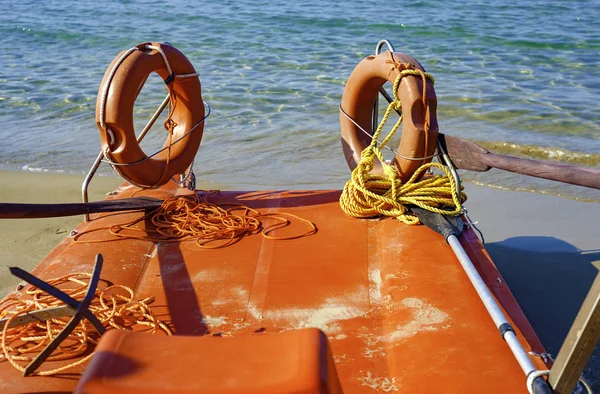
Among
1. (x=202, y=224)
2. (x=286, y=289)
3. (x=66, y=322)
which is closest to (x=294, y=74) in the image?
(x=202, y=224)

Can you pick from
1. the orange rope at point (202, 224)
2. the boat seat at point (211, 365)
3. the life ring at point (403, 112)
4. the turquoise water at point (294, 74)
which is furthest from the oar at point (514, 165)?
the turquoise water at point (294, 74)

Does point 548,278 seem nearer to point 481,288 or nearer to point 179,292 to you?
point 481,288

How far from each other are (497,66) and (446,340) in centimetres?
755

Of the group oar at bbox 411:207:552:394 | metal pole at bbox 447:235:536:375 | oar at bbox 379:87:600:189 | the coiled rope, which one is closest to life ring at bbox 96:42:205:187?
the coiled rope

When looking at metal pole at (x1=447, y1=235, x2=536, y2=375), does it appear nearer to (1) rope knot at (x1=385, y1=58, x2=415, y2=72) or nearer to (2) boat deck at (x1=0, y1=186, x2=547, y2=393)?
(2) boat deck at (x1=0, y1=186, x2=547, y2=393)

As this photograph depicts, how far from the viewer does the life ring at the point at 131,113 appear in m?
3.46

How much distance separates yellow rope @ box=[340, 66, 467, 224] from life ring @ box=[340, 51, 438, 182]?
0.05 m

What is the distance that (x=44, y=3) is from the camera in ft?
46.7

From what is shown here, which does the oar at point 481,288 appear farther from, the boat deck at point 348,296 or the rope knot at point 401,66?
the rope knot at point 401,66

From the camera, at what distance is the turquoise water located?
642cm

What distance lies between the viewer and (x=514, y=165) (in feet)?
9.99

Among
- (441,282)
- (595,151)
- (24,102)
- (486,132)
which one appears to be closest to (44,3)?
(24,102)

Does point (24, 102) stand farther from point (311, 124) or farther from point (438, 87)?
point (438, 87)

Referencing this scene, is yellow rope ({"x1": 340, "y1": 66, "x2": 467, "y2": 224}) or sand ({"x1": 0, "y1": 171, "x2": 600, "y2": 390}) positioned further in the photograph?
sand ({"x1": 0, "y1": 171, "x2": 600, "y2": 390})
